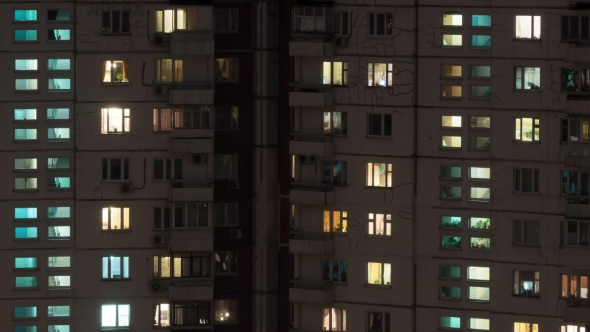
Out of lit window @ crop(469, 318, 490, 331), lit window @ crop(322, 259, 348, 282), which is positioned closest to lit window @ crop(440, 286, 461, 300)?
lit window @ crop(469, 318, 490, 331)

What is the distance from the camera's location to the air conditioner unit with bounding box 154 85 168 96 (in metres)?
48.8

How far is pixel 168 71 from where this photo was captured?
4900 cm

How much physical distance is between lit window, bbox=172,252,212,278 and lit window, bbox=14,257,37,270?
475cm

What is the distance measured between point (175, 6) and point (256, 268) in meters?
9.43

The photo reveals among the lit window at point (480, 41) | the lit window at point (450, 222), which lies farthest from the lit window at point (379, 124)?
the lit window at point (480, 41)

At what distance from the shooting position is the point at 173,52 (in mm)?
48156

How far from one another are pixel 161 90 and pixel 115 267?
6.23 meters

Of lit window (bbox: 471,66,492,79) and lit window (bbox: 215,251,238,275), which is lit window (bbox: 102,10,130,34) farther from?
lit window (bbox: 471,66,492,79)

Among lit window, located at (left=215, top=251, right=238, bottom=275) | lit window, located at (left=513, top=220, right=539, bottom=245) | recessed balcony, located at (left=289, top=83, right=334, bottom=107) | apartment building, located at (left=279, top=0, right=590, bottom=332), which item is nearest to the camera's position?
apartment building, located at (left=279, top=0, right=590, bottom=332)

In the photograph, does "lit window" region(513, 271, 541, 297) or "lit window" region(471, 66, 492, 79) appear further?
"lit window" region(471, 66, 492, 79)

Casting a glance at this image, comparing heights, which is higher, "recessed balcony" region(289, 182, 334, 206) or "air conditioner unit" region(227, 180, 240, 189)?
"air conditioner unit" region(227, 180, 240, 189)

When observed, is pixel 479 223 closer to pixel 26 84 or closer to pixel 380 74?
pixel 380 74

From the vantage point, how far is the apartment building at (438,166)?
46.6 meters

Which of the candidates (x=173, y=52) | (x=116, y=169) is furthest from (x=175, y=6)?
(x=116, y=169)
